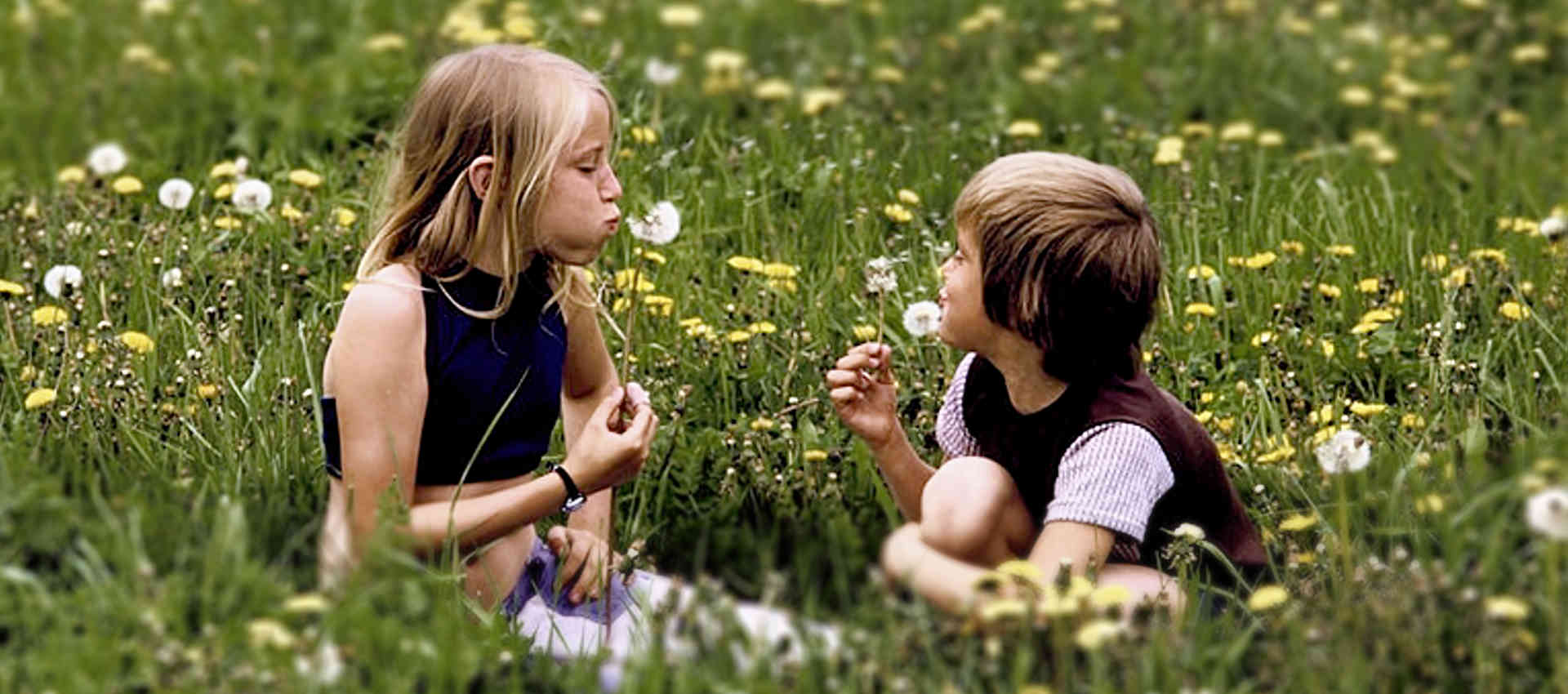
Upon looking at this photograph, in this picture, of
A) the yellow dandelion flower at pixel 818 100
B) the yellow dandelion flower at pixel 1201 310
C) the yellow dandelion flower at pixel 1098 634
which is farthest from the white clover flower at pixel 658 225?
the yellow dandelion flower at pixel 818 100

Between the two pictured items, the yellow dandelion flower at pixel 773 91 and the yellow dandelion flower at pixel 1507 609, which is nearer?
the yellow dandelion flower at pixel 1507 609

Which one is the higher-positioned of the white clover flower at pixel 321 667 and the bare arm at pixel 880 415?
the white clover flower at pixel 321 667

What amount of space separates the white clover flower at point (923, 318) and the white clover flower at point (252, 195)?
1599 mm

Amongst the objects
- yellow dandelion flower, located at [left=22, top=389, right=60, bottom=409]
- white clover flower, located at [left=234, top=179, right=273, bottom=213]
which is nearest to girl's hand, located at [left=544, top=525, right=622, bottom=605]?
yellow dandelion flower, located at [left=22, top=389, right=60, bottom=409]

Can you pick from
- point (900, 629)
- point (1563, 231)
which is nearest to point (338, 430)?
point (900, 629)

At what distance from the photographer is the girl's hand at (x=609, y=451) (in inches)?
132

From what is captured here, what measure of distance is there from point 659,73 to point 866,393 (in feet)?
8.50

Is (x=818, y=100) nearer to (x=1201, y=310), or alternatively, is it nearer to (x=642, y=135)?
(x=642, y=135)

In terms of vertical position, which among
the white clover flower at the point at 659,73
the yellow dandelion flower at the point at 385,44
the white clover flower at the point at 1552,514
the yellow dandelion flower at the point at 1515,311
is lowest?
the yellow dandelion flower at the point at 385,44

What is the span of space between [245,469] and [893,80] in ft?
10.5

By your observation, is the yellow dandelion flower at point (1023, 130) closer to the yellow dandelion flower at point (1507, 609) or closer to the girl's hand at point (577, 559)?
the girl's hand at point (577, 559)

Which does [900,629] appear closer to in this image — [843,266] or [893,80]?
[843,266]

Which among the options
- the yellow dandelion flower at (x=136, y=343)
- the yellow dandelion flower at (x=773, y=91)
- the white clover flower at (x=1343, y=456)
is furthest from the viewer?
the yellow dandelion flower at (x=773, y=91)

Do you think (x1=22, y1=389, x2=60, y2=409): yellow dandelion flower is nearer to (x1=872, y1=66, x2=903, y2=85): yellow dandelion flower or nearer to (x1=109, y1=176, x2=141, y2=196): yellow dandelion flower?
(x1=109, y1=176, x2=141, y2=196): yellow dandelion flower
